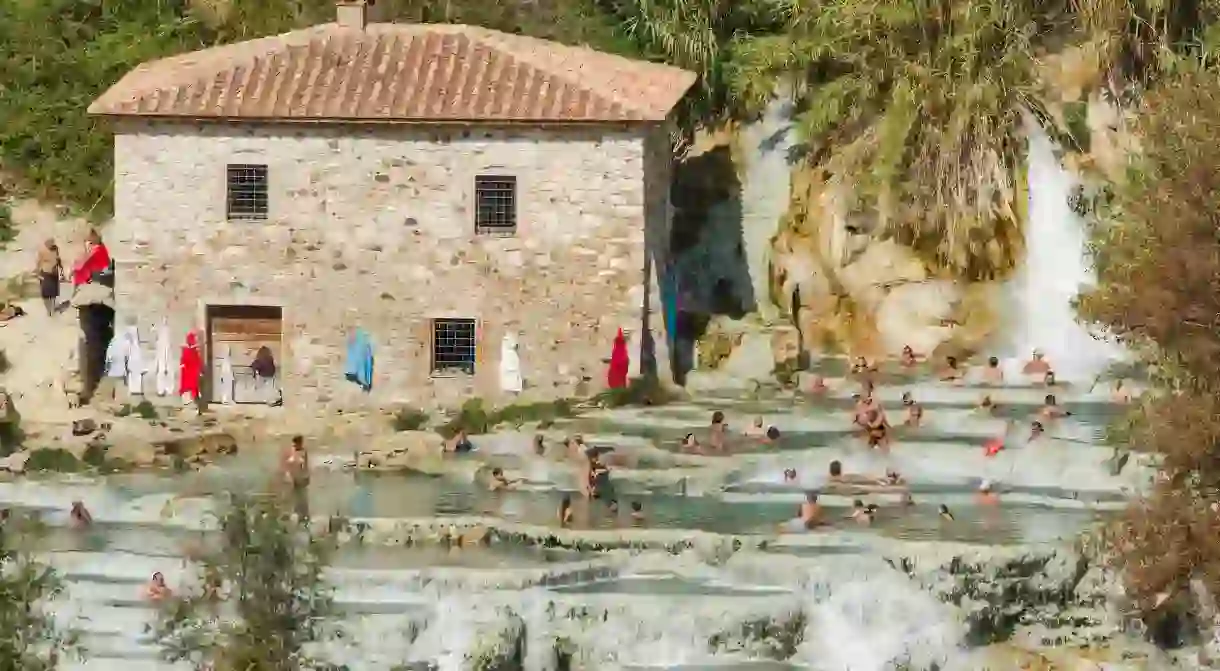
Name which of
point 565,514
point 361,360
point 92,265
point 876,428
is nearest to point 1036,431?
point 876,428

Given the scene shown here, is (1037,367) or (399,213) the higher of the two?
(399,213)

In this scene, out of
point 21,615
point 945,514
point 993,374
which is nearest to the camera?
point 21,615

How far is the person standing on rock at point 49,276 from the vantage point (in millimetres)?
43219

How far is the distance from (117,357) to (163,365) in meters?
0.72

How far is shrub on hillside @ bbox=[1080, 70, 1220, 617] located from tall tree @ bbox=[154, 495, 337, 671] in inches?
366

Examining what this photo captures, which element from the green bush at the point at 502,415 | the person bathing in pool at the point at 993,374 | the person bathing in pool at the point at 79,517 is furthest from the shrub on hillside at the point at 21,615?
the person bathing in pool at the point at 993,374

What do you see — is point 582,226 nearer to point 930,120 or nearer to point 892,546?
point 930,120

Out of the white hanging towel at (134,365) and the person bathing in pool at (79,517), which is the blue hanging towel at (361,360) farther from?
the person bathing in pool at (79,517)

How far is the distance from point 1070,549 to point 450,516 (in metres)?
7.69

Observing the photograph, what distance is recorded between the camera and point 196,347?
136ft

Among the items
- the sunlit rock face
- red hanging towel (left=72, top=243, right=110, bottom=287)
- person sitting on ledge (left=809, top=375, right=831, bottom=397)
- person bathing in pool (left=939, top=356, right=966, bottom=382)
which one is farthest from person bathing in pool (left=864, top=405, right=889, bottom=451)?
red hanging towel (left=72, top=243, right=110, bottom=287)

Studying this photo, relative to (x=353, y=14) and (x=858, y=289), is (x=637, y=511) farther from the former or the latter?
(x=353, y=14)

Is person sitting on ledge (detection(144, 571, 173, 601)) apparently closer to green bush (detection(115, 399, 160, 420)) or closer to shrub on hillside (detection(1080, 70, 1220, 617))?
green bush (detection(115, 399, 160, 420))

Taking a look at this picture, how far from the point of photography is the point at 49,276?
142 feet
